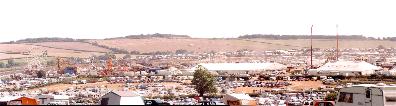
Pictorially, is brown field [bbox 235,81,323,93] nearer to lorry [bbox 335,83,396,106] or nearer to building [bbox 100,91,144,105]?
building [bbox 100,91,144,105]

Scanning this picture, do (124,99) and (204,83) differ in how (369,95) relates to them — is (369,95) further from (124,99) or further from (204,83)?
(204,83)

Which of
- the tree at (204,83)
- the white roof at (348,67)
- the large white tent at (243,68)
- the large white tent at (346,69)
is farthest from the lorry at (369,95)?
the large white tent at (243,68)

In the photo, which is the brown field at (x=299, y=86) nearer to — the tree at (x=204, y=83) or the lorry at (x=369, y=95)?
the tree at (x=204, y=83)

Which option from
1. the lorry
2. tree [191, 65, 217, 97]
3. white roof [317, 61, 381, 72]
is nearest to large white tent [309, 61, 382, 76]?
white roof [317, 61, 381, 72]

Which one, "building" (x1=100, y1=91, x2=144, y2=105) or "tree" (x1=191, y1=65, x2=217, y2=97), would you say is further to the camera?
"tree" (x1=191, y1=65, x2=217, y2=97)

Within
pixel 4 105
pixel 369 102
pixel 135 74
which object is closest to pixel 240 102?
pixel 369 102

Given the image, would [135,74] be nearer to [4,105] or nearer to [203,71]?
[203,71]

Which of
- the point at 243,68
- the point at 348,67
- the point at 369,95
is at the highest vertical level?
the point at 369,95

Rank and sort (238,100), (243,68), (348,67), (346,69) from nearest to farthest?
(238,100) → (346,69) → (348,67) → (243,68)

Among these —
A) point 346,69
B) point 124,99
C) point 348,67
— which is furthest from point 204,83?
point 348,67
